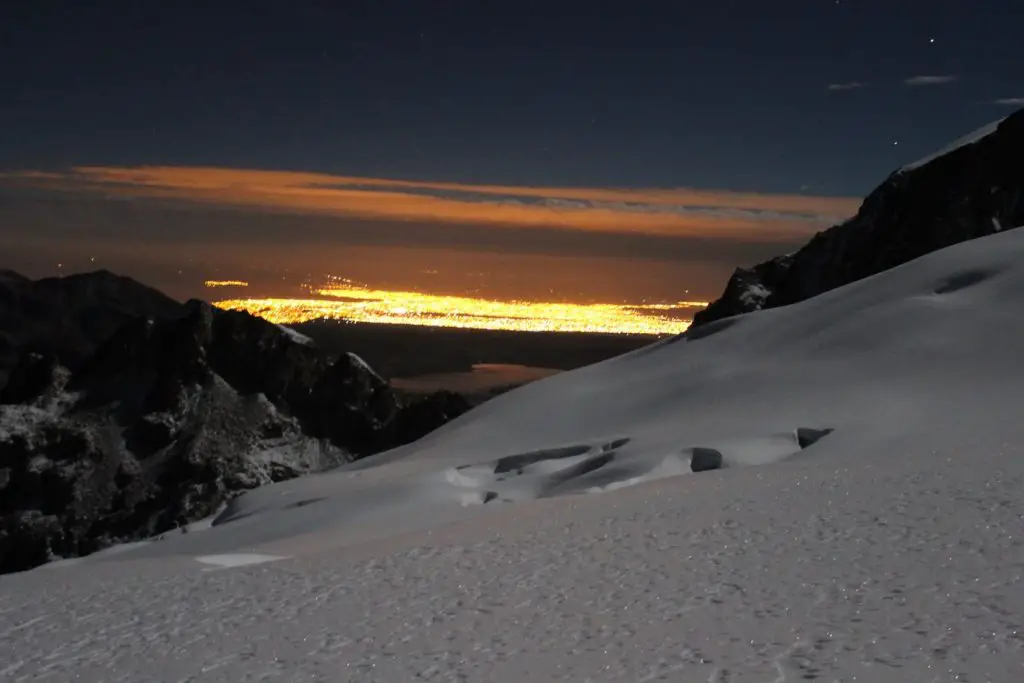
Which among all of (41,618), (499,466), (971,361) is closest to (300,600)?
(41,618)

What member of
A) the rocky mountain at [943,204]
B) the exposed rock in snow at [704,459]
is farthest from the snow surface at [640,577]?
the rocky mountain at [943,204]

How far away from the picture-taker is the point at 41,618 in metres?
19.3

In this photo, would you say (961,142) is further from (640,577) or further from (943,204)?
(640,577)

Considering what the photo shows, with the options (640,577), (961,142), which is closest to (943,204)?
(961,142)

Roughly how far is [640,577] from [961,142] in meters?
197

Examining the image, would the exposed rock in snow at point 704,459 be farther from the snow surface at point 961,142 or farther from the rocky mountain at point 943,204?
the snow surface at point 961,142

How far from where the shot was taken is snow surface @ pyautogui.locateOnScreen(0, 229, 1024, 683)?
13.9 metres

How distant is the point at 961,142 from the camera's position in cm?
19025

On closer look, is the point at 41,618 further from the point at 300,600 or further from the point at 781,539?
the point at 781,539

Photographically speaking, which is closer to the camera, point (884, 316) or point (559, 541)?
point (559, 541)

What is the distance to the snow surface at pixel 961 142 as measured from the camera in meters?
181

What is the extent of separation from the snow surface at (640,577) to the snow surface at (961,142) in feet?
523

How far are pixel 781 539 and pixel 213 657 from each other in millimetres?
10949

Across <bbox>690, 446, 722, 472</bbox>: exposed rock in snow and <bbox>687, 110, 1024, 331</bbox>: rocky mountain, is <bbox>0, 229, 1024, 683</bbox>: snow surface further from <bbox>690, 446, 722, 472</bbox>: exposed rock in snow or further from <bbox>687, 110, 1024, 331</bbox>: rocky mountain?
<bbox>687, 110, 1024, 331</bbox>: rocky mountain
